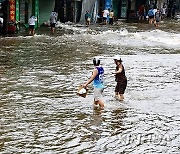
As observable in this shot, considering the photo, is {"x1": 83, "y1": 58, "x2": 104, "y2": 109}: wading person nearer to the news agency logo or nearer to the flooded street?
the flooded street

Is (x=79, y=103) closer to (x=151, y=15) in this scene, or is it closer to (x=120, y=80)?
(x=120, y=80)

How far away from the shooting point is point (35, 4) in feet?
111

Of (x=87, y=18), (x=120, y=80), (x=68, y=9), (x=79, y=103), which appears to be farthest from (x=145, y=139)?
(x=68, y=9)

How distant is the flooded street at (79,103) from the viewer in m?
9.38

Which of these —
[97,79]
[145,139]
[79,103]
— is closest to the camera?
[145,139]

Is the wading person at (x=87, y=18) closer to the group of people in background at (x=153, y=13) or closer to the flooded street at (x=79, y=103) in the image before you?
the group of people in background at (x=153, y=13)

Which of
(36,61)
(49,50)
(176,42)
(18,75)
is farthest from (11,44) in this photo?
(176,42)

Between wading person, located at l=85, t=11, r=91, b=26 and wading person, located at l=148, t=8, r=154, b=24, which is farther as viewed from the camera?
wading person, located at l=148, t=8, r=154, b=24

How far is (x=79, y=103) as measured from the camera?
12.8 metres

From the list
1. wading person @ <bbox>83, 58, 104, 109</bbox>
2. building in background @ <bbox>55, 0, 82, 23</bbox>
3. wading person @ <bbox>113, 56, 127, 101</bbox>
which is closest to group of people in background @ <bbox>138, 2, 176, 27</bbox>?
building in background @ <bbox>55, 0, 82, 23</bbox>

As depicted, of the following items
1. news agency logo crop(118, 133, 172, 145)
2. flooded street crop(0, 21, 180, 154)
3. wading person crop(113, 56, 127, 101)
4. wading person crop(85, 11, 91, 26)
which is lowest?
news agency logo crop(118, 133, 172, 145)

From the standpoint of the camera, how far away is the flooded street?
30.8 ft

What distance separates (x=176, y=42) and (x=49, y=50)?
10758mm

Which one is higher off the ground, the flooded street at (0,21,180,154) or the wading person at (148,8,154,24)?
the wading person at (148,8,154,24)
